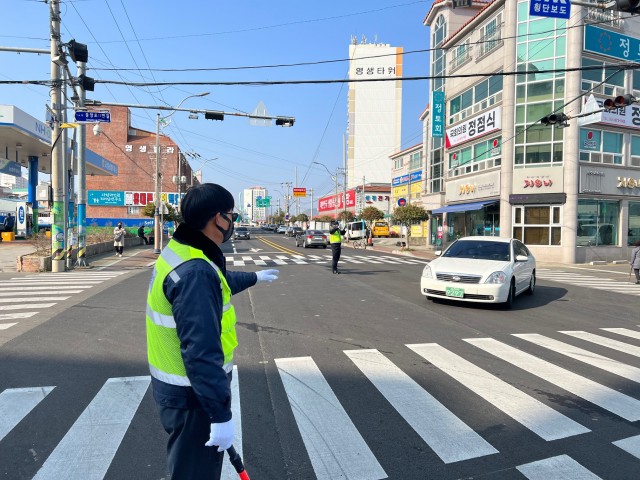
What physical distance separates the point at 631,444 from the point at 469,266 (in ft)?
21.3

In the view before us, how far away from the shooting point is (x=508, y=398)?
4.72 metres

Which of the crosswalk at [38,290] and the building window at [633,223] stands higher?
the building window at [633,223]

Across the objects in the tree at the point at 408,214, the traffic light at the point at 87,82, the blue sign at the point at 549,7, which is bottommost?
the tree at the point at 408,214

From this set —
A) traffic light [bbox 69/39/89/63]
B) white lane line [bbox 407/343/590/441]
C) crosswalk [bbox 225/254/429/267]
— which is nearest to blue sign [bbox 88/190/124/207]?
crosswalk [bbox 225/254/429/267]

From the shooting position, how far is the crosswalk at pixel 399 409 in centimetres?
340

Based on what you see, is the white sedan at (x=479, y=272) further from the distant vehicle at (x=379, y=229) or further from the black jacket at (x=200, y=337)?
the distant vehicle at (x=379, y=229)

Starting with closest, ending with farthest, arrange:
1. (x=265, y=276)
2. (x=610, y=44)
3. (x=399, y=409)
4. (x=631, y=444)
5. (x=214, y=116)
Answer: (x=265, y=276) → (x=631, y=444) → (x=399, y=409) → (x=214, y=116) → (x=610, y=44)

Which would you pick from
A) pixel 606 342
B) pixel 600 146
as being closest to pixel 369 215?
pixel 600 146

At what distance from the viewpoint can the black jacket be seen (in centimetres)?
201

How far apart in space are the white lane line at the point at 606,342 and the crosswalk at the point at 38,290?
925 centimetres

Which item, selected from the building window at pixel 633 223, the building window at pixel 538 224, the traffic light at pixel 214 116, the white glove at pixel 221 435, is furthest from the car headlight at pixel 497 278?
the building window at pixel 633 223

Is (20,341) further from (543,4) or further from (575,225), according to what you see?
(575,225)

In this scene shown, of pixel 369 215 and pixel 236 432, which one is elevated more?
pixel 369 215

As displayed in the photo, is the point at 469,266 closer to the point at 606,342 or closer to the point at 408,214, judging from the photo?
the point at 606,342
